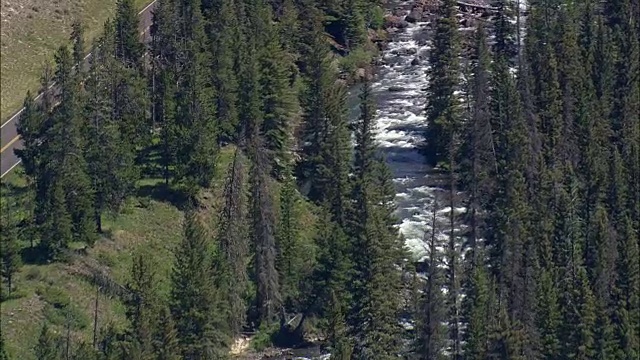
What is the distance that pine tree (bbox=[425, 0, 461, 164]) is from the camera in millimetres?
134500

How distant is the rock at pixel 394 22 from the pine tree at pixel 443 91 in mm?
22436

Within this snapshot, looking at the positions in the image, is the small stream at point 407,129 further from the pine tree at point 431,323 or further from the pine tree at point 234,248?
the pine tree at point 431,323

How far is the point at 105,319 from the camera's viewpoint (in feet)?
319

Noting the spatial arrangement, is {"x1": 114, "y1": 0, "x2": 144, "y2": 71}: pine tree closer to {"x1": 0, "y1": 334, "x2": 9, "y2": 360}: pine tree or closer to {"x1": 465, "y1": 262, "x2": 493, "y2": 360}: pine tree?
{"x1": 465, "y1": 262, "x2": 493, "y2": 360}: pine tree

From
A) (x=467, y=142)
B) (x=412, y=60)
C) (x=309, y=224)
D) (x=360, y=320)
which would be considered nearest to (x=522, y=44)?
(x=412, y=60)

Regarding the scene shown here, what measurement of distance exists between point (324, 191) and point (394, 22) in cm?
5431

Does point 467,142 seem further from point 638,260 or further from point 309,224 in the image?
point 638,260

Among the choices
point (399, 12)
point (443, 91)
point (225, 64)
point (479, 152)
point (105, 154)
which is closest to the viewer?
point (105, 154)

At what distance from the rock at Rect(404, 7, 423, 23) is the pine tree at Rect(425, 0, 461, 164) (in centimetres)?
2450

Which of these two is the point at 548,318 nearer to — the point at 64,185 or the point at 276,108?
the point at 64,185

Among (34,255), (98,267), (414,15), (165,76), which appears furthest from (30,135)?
(414,15)

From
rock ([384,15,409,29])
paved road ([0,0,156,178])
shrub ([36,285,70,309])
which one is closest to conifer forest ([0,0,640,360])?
shrub ([36,285,70,309])

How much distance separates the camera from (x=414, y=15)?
17062cm

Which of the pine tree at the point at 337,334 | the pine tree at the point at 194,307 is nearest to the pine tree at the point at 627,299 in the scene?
the pine tree at the point at 337,334
